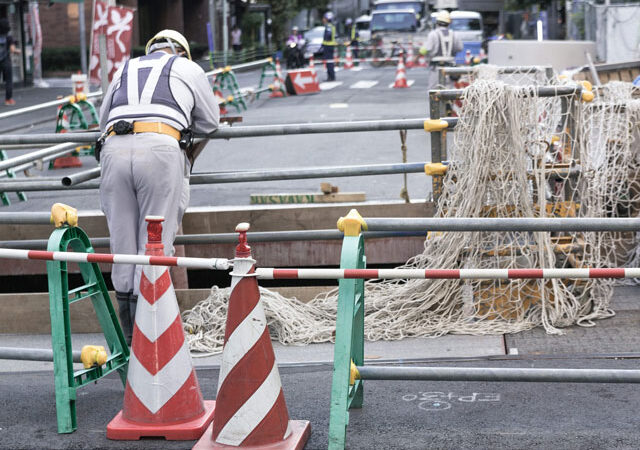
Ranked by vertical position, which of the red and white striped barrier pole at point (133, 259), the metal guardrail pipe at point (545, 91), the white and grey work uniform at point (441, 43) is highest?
the white and grey work uniform at point (441, 43)

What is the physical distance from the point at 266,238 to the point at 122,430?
2466 millimetres

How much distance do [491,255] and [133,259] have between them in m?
2.84

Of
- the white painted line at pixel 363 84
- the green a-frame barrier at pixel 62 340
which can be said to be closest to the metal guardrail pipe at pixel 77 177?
the green a-frame barrier at pixel 62 340

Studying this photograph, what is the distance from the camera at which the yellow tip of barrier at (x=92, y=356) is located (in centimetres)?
504

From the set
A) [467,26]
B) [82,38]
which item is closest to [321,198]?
[82,38]

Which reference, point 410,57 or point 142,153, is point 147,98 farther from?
point 410,57

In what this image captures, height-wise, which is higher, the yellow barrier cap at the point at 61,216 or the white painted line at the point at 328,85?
the white painted line at the point at 328,85

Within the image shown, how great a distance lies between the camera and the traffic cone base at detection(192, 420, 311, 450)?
4.46 metres

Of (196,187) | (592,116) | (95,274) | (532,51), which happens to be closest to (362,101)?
(532,51)

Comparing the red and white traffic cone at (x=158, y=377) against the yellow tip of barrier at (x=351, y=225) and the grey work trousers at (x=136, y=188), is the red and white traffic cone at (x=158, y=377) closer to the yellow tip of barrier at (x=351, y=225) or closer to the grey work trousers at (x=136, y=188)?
the yellow tip of barrier at (x=351, y=225)

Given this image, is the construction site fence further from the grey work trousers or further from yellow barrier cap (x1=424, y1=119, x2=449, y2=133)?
yellow barrier cap (x1=424, y1=119, x2=449, y2=133)

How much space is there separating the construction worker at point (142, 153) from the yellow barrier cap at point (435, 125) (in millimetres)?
1530

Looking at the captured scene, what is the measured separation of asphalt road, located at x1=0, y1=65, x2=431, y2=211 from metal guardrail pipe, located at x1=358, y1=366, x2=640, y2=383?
21.6 ft

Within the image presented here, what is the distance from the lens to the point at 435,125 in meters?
6.67
